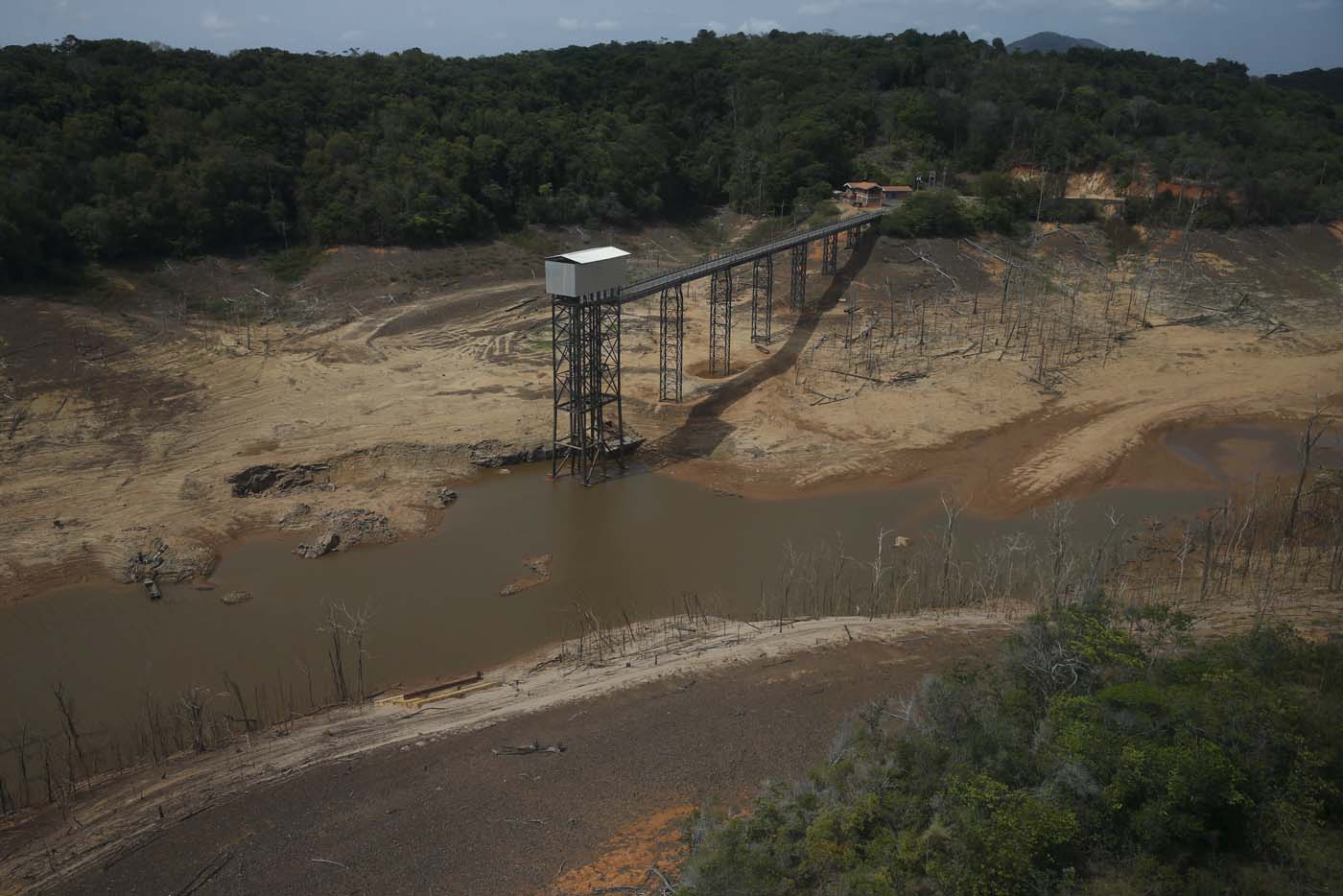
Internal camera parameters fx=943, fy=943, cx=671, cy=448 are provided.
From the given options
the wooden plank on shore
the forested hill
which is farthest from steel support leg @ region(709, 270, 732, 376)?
the wooden plank on shore

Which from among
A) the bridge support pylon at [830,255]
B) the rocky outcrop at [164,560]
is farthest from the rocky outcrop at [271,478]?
the bridge support pylon at [830,255]

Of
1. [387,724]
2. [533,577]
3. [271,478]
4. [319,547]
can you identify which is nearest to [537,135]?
[271,478]

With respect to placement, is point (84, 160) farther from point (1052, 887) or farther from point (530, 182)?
point (1052, 887)

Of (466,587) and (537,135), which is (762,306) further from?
(466,587)

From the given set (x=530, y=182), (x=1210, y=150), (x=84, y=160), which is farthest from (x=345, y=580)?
(x=1210, y=150)

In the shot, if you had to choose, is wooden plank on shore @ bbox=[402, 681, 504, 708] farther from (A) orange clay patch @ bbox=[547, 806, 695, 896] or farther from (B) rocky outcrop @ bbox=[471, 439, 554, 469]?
(B) rocky outcrop @ bbox=[471, 439, 554, 469]
